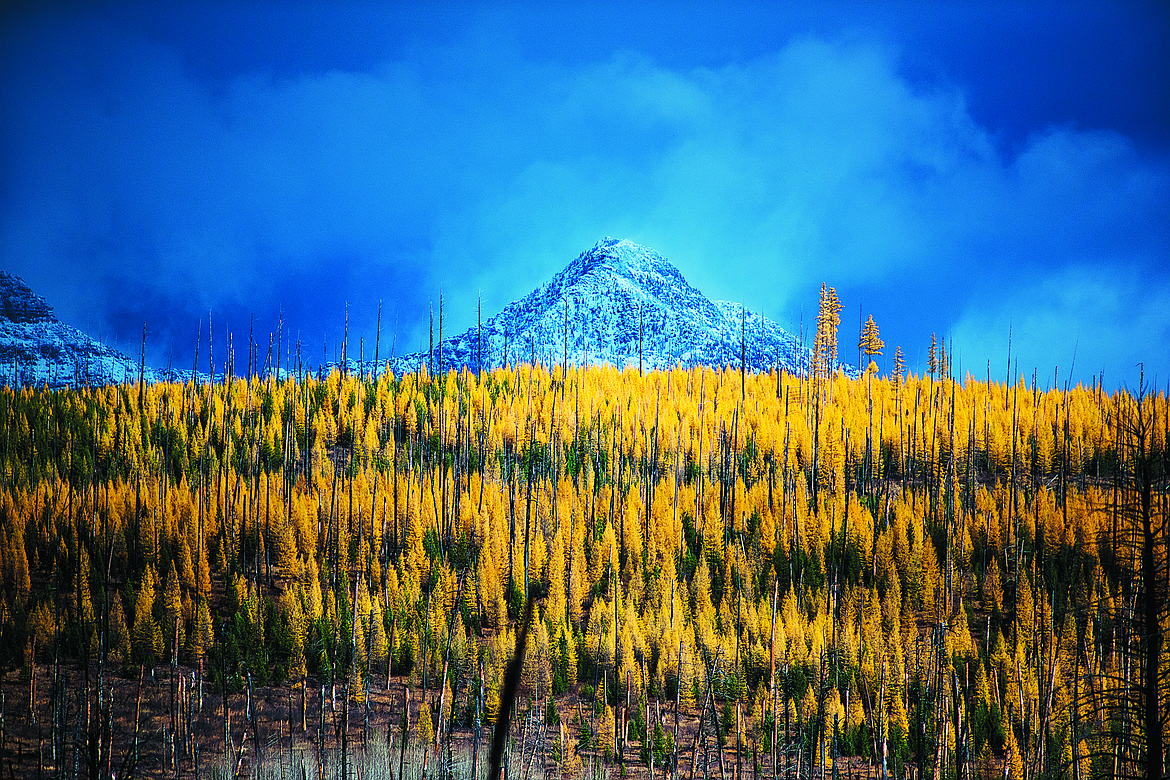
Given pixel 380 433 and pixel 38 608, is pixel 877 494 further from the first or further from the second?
pixel 38 608

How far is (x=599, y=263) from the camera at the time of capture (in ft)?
360

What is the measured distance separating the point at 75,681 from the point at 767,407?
17.1 metres

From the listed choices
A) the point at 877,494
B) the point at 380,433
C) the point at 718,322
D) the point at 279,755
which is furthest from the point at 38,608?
the point at 718,322

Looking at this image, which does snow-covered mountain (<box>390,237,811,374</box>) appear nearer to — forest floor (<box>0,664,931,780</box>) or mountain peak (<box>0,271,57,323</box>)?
mountain peak (<box>0,271,57,323</box>)

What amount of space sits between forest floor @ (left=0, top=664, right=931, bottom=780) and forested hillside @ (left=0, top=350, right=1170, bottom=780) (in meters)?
0.13

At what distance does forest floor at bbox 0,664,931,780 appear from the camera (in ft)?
27.0

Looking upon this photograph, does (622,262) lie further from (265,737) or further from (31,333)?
(265,737)

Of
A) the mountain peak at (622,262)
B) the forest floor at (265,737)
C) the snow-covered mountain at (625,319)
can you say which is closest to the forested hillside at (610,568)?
the forest floor at (265,737)

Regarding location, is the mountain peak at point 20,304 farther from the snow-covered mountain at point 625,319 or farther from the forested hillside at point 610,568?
the snow-covered mountain at point 625,319

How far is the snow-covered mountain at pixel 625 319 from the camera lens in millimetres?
80812

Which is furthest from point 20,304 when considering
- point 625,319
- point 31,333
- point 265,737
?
point 625,319

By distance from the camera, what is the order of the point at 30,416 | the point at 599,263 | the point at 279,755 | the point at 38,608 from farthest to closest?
the point at 599,263 → the point at 30,416 → the point at 38,608 → the point at 279,755

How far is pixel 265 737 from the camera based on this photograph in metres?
9.52

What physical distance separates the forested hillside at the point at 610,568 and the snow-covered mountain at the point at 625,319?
170 feet
